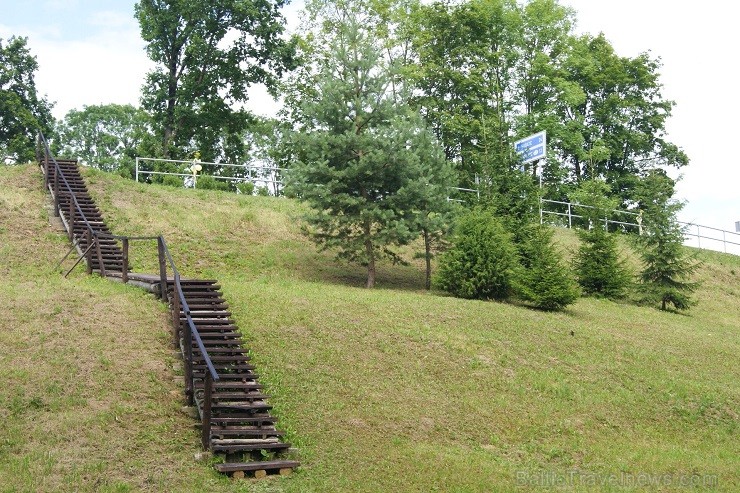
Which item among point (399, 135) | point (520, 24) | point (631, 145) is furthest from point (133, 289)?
point (631, 145)

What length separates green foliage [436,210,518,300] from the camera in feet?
77.0

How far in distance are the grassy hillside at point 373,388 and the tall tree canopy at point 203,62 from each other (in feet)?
58.7

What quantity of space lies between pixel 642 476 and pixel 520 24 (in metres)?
35.8

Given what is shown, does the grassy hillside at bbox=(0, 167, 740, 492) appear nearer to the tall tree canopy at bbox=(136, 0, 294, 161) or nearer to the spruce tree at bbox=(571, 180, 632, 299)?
the spruce tree at bbox=(571, 180, 632, 299)

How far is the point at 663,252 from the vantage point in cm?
2831

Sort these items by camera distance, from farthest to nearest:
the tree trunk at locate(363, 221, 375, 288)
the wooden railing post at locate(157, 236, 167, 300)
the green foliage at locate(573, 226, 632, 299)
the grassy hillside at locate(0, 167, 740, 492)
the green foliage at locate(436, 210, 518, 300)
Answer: the green foliage at locate(573, 226, 632, 299)
the tree trunk at locate(363, 221, 375, 288)
the green foliage at locate(436, 210, 518, 300)
the wooden railing post at locate(157, 236, 167, 300)
the grassy hillside at locate(0, 167, 740, 492)

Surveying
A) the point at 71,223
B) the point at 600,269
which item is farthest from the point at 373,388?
the point at 600,269

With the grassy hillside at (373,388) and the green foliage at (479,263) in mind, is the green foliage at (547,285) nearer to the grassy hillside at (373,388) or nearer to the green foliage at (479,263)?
the green foliage at (479,263)

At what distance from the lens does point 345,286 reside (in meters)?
23.7

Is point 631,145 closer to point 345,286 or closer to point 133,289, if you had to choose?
point 345,286

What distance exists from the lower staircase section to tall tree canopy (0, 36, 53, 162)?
32.9 meters

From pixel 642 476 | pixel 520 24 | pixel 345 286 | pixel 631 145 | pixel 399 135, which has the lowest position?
pixel 642 476

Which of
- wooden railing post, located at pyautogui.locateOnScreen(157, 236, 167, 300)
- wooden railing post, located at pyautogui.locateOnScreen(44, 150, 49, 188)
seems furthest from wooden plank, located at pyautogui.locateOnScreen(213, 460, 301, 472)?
wooden railing post, located at pyautogui.locateOnScreen(44, 150, 49, 188)

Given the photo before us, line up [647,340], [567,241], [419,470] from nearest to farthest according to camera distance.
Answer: [419,470] < [647,340] < [567,241]
